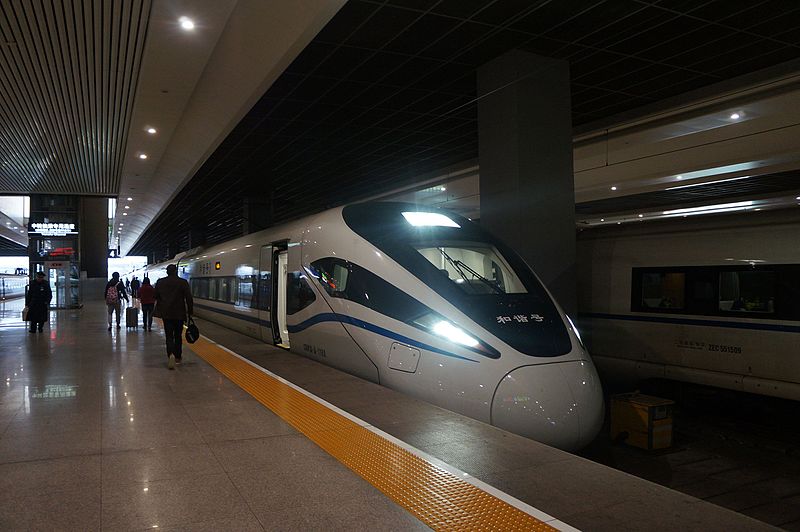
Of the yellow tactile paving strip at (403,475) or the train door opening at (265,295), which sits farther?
the train door opening at (265,295)

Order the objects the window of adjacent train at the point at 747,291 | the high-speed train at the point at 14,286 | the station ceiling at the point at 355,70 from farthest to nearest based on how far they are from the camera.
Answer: the high-speed train at the point at 14,286
the window of adjacent train at the point at 747,291
the station ceiling at the point at 355,70

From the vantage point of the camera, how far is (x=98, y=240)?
3481 centimetres

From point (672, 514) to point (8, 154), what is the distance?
18190mm

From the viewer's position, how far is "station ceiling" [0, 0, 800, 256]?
6.98 m

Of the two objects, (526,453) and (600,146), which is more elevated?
(600,146)

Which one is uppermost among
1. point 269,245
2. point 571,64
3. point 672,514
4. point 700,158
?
point 571,64

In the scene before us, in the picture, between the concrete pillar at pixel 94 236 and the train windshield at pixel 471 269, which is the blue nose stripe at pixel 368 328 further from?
the concrete pillar at pixel 94 236

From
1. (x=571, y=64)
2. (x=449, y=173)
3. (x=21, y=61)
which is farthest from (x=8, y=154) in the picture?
(x=571, y=64)

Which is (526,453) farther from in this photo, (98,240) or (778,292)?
(98,240)

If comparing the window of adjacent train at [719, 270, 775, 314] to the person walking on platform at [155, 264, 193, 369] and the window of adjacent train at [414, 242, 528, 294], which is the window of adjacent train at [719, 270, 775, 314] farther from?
the person walking on platform at [155, 264, 193, 369]

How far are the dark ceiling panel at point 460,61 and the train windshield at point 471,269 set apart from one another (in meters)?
2.15

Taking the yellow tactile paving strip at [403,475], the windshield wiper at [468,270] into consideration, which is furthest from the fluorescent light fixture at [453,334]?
the yellow tactile paving strip at [403,475]

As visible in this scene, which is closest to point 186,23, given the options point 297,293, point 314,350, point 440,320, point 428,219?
point 297,293

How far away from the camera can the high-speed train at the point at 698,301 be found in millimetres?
8297
